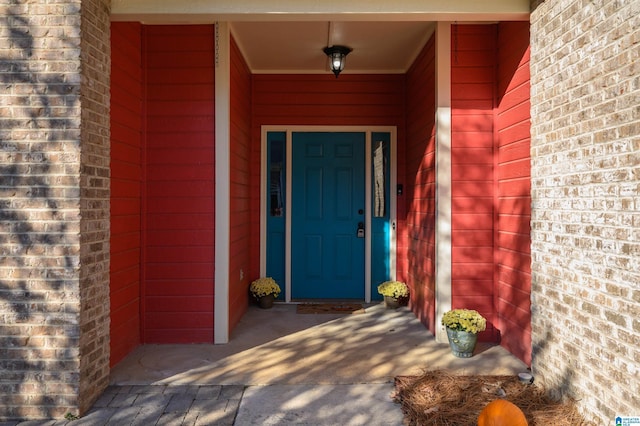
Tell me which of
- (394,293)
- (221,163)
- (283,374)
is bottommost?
(283,374)

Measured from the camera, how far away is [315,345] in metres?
3.75

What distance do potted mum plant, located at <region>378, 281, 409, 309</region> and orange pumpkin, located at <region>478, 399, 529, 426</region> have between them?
109 inches

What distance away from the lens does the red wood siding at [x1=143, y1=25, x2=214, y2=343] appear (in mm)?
3816

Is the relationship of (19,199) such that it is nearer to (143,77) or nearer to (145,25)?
(143,77)

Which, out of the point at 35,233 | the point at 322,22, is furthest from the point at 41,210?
the point at 322,22

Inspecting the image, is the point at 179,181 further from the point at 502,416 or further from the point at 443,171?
the point at 502,416

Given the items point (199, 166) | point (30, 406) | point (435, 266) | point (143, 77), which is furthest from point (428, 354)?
point (143, 77)

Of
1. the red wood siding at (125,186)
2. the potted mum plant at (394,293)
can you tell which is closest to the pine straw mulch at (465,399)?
the potted mum plant at (394,293)

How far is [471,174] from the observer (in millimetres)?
3914

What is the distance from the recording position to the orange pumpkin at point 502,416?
2.14 meters

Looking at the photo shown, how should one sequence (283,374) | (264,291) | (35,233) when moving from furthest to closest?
(264,291) < (283,374) < (35,233)

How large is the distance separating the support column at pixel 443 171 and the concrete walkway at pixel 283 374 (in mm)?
535

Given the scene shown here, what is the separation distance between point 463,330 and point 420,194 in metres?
1.63

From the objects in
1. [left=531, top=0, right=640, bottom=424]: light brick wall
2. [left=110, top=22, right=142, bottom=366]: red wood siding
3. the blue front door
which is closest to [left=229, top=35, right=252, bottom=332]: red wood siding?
the blue front door
